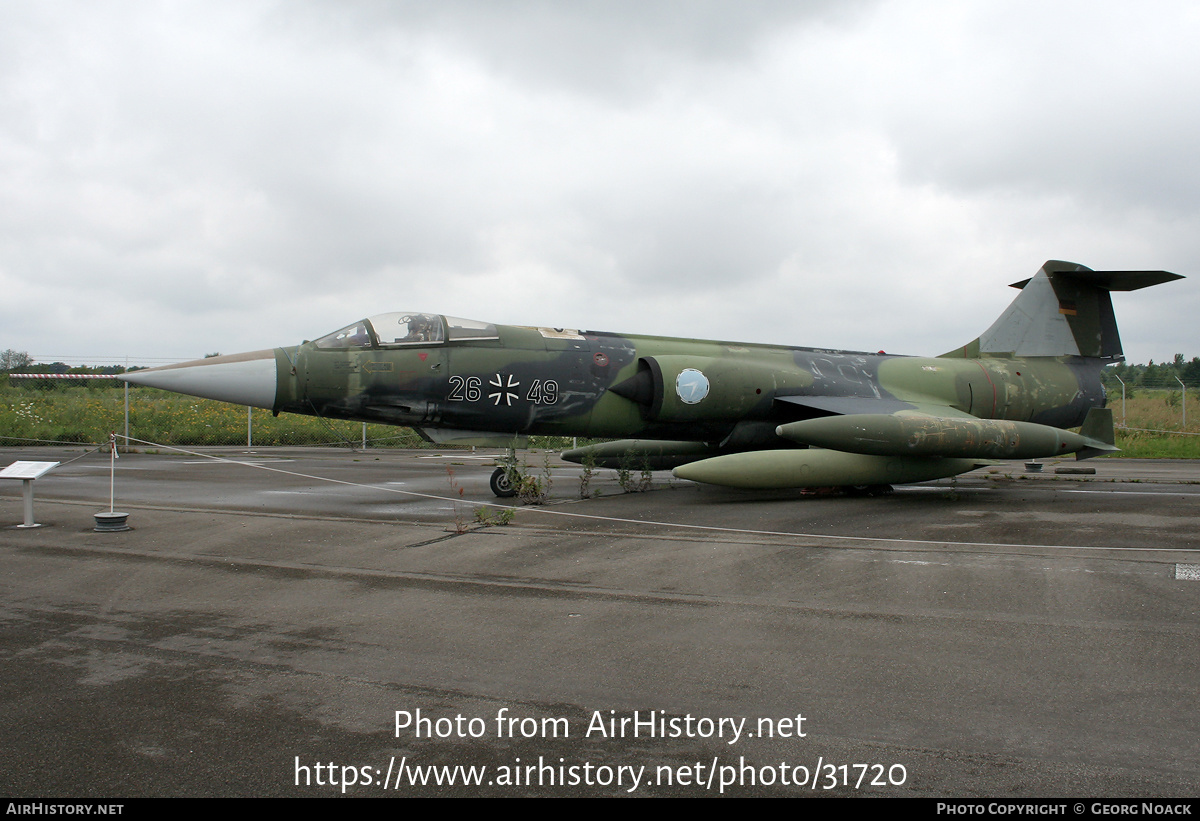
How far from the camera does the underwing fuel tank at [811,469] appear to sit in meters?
10.7

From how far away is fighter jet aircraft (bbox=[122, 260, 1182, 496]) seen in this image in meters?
10.8

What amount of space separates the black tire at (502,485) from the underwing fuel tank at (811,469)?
2825 mm

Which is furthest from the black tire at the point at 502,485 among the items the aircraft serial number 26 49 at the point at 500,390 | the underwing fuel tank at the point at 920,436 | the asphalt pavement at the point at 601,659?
the underwing fuel tank at the point at 920,436

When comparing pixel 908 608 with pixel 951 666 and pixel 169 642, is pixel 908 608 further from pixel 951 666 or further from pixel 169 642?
pixel 169 642

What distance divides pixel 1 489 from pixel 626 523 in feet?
37.9

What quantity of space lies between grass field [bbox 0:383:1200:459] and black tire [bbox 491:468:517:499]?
13.4 m

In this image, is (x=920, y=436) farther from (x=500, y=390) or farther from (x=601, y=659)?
(x=601, y=659)

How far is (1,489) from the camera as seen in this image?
13211mm

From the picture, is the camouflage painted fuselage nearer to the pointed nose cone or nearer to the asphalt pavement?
the pointed nose cone

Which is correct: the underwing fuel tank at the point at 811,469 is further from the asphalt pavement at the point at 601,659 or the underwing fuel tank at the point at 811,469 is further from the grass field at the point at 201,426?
the grass field at the point at 201,426

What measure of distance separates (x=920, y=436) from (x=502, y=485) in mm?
6474

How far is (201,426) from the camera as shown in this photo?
2750cm
